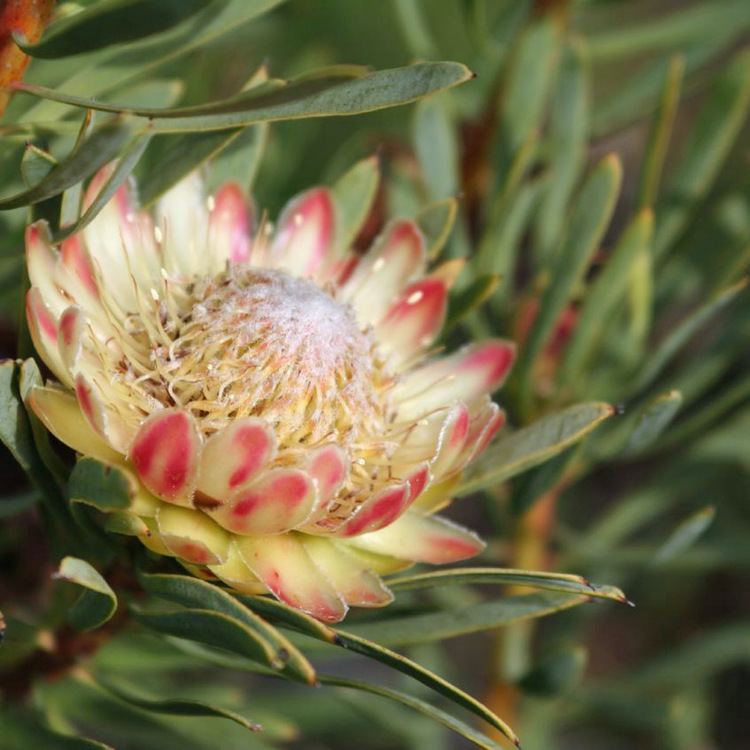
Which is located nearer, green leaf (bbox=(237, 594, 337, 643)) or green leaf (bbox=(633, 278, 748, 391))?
green leaf (bbox=(237, 594, 337, 643))

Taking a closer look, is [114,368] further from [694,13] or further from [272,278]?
[694,13]

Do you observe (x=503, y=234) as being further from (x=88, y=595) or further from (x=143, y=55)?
(x=88, y=595)

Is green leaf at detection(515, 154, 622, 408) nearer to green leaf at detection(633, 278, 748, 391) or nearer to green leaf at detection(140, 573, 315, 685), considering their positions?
green leaf at detection(633, 278, 748, 391)

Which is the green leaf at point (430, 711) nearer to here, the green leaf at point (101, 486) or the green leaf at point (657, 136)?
the green leaf at point (101, 486)

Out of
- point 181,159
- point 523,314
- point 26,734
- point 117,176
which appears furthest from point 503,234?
point 26,734

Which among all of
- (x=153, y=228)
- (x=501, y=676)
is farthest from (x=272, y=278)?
(x=501, y=676)

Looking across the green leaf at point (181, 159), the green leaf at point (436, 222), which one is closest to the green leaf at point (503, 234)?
the green leaf at point (436, 222)

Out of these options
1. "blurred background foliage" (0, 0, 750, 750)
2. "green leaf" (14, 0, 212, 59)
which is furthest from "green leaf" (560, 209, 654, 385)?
"green leaf" (14, 0, 212, 59)
